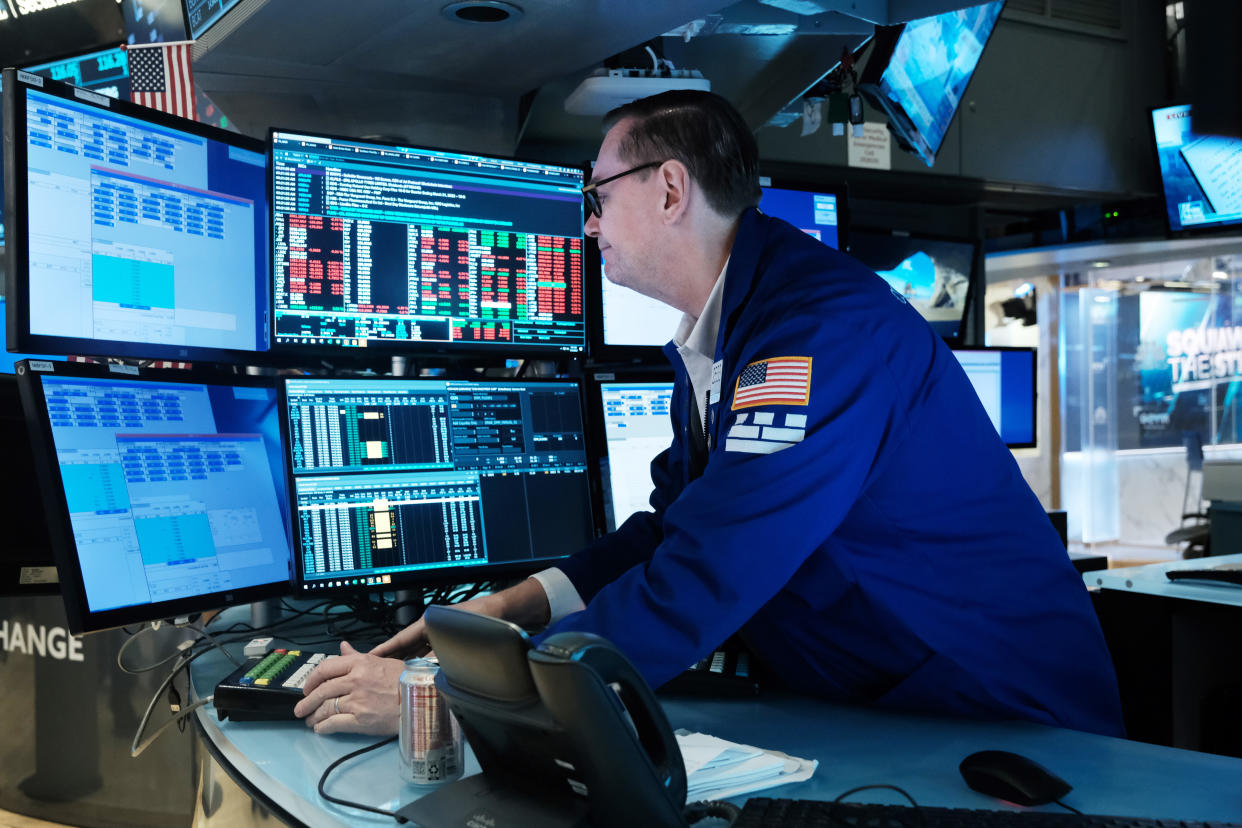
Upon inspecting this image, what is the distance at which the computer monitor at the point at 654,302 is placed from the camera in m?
1.93

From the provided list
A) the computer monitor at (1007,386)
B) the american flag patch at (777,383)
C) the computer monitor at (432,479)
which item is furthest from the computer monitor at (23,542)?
the computer monitor at (1007,386)

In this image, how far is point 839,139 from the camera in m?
4.19

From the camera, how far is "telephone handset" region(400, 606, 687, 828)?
0.73 meters

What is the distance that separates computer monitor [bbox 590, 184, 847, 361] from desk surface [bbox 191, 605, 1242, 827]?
0.85 m

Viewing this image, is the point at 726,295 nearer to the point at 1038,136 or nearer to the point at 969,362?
the point at 969,362

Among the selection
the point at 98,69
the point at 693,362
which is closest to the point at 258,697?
the point at 693,362

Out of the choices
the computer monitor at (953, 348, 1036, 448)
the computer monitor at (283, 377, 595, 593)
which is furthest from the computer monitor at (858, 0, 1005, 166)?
the computer monitor at (283, 377, 595, 593)

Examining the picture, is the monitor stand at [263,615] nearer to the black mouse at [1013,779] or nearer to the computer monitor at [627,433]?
the computer monitor at [627,433]

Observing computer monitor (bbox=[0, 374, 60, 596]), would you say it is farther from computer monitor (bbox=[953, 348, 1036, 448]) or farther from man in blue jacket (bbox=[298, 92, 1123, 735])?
computer monitor (bbox=[953, 348, 1036, 448])

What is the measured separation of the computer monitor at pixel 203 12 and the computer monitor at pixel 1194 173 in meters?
5.05

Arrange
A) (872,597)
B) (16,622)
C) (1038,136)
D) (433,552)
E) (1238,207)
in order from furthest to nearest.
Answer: (1238,207)
(1038,136)
(16,622)
(433,552)
(872,597)

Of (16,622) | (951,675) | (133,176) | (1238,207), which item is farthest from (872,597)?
(1238,207)

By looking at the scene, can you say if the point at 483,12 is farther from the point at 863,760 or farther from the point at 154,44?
the point at 154,44

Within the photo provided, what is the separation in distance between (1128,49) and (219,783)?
6.12 metres
